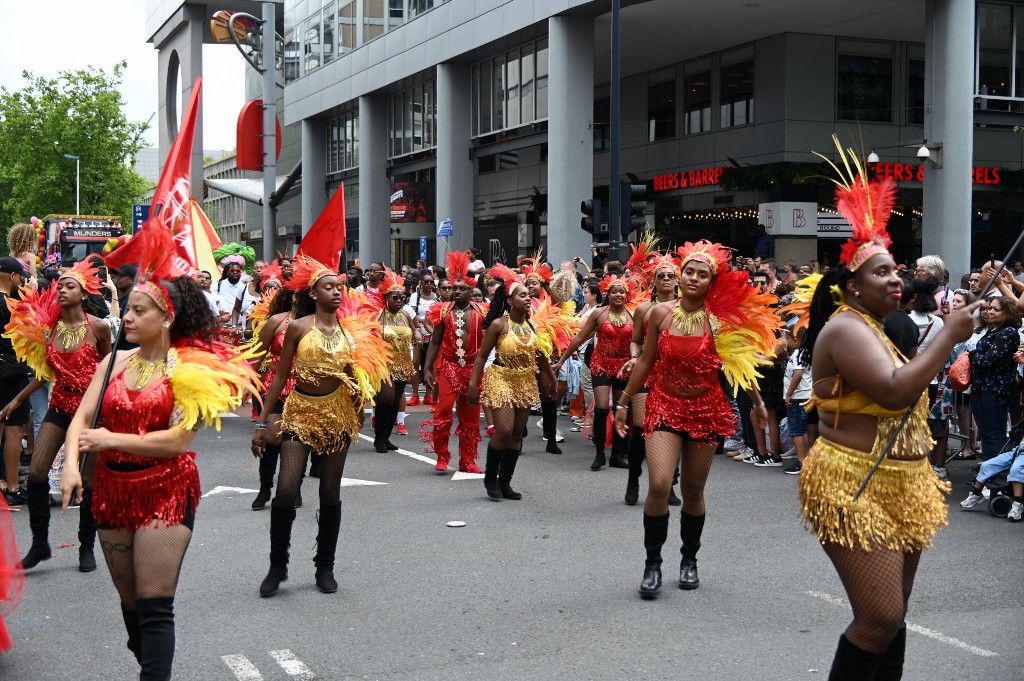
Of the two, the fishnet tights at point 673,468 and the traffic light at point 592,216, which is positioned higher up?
the traffic light at point 592,216

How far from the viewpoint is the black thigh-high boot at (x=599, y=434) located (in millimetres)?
11609

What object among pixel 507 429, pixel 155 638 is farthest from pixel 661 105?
pixel 155 638

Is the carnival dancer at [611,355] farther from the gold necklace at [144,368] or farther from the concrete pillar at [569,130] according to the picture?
the concrete pillar at [569,130]

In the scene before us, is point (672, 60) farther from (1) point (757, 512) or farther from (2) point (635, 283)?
(1) point (757, 512)

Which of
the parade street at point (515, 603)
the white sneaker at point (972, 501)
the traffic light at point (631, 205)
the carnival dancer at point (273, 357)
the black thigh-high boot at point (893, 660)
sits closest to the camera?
the black thigh-high boot at point (893, 660)

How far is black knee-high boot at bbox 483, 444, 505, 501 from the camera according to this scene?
9.87 meters

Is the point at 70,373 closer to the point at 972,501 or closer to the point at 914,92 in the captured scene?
the point at 972,501

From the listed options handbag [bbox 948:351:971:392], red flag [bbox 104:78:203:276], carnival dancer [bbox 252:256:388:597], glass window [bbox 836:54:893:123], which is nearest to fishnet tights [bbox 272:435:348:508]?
carnival dancer [bbox 252:256:388:597]

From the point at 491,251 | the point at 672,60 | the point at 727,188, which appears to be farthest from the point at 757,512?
the point at 491,251

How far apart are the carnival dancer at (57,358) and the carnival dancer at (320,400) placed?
141 cm

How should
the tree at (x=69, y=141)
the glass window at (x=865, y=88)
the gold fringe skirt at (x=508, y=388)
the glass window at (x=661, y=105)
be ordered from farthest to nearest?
the tree at (x=69, y=141) < the glass window at (x=661, y=105) < the glass window at (x=865, y=88) < the gold fringe skirt at (x=508, y=388)

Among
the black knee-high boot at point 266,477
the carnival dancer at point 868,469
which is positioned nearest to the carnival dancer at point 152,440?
the carnival dancer at point 868,469

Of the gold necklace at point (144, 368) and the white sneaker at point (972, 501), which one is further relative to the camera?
the white sneaker at point (972, 501)

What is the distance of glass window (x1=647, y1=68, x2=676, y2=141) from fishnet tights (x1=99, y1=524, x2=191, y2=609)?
27.3m
